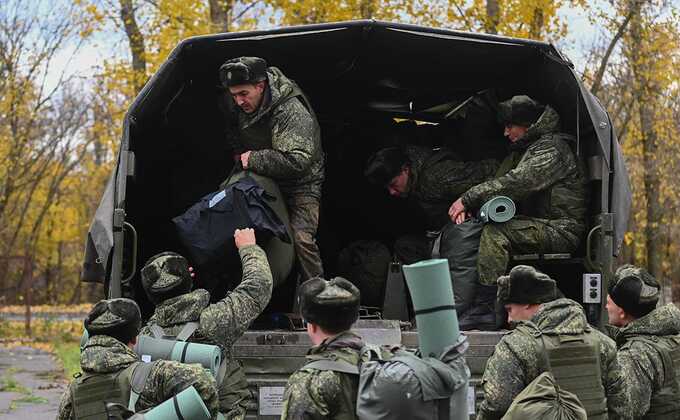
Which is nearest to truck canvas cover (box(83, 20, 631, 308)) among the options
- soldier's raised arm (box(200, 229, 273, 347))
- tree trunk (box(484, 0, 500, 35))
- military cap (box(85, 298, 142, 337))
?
soldier's raised arm (box(200, 229, 273, 347))

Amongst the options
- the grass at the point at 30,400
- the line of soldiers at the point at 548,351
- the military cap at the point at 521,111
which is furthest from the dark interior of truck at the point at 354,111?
the grass at the point at 30,400

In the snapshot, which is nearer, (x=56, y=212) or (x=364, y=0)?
(x=364, y=0)

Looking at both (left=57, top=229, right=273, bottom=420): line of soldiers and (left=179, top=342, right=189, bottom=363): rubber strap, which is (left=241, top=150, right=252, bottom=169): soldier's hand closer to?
(left=57, top=229, right=273, bottom=420): line of soldiers

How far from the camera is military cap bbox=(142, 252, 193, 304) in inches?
199

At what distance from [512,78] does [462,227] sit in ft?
4.67

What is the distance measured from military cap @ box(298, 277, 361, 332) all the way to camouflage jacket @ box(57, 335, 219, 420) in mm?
665

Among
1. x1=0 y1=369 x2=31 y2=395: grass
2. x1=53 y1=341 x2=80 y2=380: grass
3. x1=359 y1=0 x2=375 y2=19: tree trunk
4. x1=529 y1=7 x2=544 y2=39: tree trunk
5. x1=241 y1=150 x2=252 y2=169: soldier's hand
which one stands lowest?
x1=53 y1=341 x2=80 y2=380: grass

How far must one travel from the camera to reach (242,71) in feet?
21.1

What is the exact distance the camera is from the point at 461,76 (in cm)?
762

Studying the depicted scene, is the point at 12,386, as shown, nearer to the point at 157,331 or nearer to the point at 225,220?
the point at 225,220

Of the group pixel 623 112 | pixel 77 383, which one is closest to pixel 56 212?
pixel 623 112

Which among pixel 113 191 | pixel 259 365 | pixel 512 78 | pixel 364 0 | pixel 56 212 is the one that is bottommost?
pixel 56 212

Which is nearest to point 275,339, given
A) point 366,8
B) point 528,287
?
point 528,287

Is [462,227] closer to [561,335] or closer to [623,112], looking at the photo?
[561,335]
